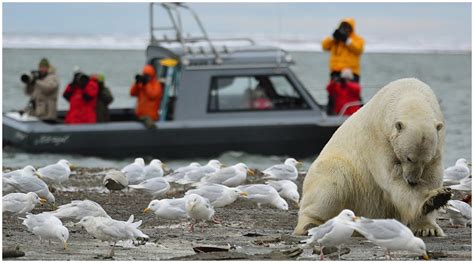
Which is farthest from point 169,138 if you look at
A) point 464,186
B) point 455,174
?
point 464,186

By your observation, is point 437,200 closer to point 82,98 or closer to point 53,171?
point 53,171

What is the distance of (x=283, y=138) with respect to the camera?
19.9 metres

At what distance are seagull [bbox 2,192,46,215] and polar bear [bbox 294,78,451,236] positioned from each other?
2.55m

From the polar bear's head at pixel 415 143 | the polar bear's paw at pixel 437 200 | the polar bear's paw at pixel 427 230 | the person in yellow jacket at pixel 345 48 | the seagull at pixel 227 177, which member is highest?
the person in yellow jacket at pixel 345 48

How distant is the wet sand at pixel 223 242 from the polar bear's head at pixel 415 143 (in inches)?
25.1

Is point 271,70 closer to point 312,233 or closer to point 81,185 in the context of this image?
point 81,185

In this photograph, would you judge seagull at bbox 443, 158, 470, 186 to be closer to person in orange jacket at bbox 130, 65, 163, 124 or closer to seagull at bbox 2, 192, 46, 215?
seagull at bbox 2, 192, 46, 215

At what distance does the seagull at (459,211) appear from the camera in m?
10.7

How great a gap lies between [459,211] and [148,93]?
982 centimetres

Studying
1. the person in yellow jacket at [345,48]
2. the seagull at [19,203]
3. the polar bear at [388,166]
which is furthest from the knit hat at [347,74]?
the seagull at [19,203]

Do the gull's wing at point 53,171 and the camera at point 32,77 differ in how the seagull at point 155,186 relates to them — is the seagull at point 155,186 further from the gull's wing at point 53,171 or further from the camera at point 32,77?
the camera at point 32,77

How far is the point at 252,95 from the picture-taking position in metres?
20.0

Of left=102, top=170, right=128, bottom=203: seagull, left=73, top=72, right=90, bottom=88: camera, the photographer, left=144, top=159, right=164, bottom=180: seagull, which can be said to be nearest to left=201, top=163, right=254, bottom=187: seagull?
left=144, top=159, right=164, bottom=180: seagull

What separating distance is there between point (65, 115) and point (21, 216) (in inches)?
410
